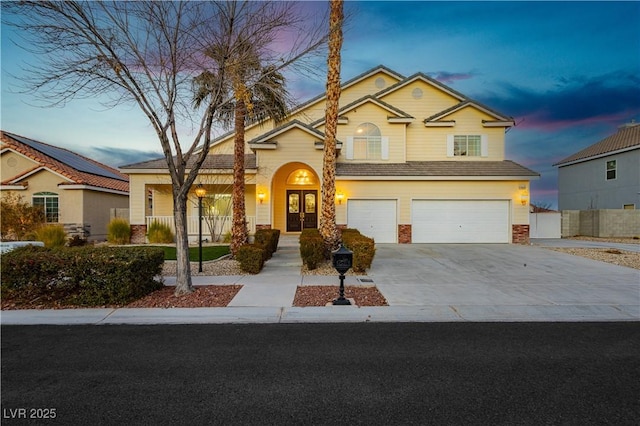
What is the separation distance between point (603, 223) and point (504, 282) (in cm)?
1833

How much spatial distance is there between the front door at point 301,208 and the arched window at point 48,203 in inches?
490

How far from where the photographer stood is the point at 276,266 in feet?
33.3

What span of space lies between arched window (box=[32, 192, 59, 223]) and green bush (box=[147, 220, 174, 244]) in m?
5.46

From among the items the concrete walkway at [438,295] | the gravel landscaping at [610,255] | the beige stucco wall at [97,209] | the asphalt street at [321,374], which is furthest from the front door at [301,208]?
the asphalt street at [321,374]

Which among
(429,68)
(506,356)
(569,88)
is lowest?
(506,356)

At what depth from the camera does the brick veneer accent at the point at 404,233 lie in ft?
52.7

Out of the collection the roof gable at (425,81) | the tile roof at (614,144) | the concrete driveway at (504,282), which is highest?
the roof gable at (425,81)

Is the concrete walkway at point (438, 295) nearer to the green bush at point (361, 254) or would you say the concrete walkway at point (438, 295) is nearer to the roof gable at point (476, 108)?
the green bush at point (361, 254)

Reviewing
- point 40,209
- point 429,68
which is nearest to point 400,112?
point 429,68

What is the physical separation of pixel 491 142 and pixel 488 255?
Result: 332 inches

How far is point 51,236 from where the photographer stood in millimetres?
13648

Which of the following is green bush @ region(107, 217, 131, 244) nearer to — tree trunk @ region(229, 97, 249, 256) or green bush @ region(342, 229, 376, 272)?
tree trunk @ region(229, 97, 249, 256)

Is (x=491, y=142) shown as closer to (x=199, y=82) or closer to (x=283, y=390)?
(x=199, y=82)

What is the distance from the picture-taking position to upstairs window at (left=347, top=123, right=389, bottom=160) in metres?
17.4
